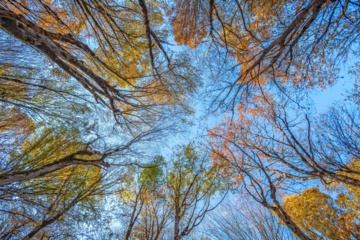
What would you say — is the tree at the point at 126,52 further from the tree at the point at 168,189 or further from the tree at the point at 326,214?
the tree at the point at 326,214

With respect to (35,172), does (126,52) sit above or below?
above

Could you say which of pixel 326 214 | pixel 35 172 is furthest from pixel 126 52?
pixel 326 214

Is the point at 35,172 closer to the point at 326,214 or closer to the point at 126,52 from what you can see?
the point at 126,52

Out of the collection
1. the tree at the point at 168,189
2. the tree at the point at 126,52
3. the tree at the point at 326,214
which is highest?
the tree at the point at 126,52

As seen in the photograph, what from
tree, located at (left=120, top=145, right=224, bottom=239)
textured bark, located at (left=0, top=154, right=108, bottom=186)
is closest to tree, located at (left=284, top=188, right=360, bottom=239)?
tree, located at (left=120, top=145, right=224, bottom=239)

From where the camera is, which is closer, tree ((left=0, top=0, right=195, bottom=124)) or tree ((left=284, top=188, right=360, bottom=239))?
tree ((left=0, top=0, right=195, bottom=124))

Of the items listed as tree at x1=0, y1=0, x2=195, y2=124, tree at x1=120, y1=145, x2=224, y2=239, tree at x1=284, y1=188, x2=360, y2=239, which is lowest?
tree at x1=284, y1=188, x2=360, y2=239

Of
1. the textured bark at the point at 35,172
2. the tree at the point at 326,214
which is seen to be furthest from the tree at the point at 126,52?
the tree at the point at 326,214

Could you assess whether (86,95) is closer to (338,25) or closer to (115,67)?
(115,67)

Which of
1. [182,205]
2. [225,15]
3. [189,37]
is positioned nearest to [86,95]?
[189,37]

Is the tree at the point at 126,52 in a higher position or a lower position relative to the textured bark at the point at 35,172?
higher

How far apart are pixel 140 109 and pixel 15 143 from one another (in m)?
4.28

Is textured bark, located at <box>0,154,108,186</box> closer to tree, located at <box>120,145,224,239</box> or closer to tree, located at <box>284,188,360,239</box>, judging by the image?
tree, located at <box>120,145,224,239</box>

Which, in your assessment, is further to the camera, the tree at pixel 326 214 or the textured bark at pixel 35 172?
the tree at pixel 326 214
